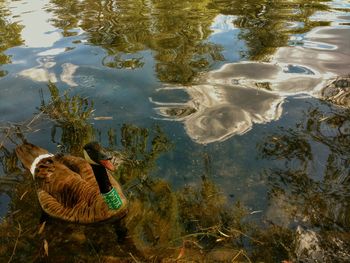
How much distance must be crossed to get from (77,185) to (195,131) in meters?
2.47

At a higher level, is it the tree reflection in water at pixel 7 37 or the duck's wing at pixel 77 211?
the tree reflection in water at pixel 7 37

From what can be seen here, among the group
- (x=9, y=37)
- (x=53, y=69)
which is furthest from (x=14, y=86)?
(x=9, y=37)

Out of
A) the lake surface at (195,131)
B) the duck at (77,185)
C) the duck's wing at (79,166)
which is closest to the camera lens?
the lake surface at (195,131)

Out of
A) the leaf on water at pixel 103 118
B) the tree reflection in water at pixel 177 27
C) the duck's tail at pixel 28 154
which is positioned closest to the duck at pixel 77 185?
the duck's tail at pixel 28 154

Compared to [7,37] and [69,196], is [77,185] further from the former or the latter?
[7,37]

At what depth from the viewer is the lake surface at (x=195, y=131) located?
4508 millimetres

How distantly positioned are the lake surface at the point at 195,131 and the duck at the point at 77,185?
0.19 meters

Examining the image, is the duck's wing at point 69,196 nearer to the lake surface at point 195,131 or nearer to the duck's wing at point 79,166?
the duck's wing at point 79,166

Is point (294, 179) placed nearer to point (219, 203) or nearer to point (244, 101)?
point (219, 203)

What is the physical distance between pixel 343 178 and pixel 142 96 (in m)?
4.55

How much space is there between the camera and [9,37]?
13.1 meters

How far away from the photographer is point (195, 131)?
22.2 feet

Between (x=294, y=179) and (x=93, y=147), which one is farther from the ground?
(x=93, y=147)

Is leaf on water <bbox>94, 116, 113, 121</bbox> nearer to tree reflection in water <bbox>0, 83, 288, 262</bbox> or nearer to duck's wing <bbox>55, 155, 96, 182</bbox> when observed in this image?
tree reflection in water <bbox>0, 83, 288, 262</bbox>
